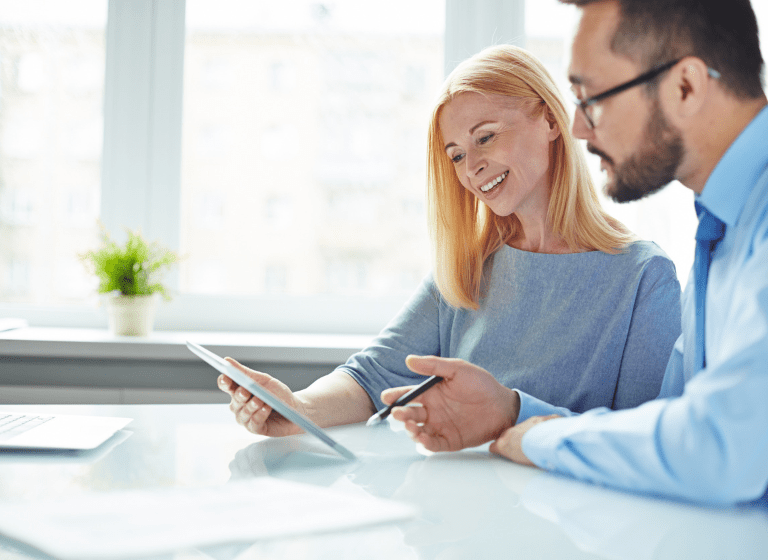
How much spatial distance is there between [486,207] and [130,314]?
1077mm

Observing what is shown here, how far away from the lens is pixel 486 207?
61.9 inches

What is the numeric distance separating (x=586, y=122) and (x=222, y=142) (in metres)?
1.50

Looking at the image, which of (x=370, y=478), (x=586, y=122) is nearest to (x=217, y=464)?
(x=370, y=478)

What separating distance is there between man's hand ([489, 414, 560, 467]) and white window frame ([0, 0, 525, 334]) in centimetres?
130

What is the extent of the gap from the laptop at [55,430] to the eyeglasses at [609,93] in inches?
32.6

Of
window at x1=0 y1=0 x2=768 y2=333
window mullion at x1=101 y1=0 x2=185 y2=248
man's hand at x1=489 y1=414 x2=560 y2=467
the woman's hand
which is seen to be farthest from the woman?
window mullion at x1=101 y1=0 x2=185 y2=248

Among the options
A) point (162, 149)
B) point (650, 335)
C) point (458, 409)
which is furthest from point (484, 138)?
point (162, 149)

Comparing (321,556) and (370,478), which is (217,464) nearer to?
(370,478)

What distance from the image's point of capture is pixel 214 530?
574mm

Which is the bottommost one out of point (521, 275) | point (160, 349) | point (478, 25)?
point (160, 349)

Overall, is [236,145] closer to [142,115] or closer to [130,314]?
[142,115]

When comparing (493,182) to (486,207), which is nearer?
(493,182)

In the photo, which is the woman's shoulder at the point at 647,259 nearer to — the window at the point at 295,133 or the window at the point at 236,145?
the window at the point at 236,145

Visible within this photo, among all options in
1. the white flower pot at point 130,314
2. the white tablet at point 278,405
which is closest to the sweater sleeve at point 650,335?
the white tablet at point 278,405
